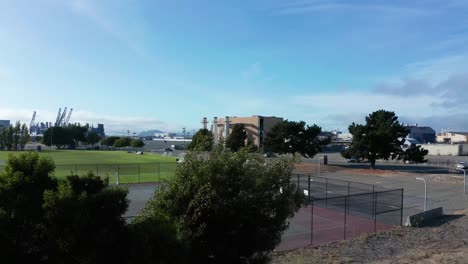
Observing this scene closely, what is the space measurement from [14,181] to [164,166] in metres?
59.8

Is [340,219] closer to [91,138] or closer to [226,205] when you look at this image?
[226,205]

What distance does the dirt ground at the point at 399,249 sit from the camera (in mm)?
16172

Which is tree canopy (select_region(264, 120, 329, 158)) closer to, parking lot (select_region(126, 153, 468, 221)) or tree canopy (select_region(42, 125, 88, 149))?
parking lot (select_region(126, 153, 468, 221))

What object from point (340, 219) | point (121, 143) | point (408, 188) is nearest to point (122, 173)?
point (340, 219)

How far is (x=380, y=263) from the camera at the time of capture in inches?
620

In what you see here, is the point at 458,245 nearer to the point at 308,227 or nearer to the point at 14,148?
the point at 308,227

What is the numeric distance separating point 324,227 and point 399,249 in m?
6.16

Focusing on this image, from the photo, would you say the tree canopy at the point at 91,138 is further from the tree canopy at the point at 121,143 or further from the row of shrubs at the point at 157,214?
the row of shrubs at the point at 157,214

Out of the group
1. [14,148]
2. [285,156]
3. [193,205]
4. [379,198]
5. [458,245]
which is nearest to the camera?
[193,205]

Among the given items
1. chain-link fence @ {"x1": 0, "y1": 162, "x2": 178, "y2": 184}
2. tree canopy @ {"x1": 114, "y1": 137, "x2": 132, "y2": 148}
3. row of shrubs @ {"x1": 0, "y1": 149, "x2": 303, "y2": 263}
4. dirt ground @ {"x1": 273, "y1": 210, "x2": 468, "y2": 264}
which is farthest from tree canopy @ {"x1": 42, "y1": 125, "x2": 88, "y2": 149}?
row of shrubs @ {"x1": 0, "y1": 149, "x2": 303, "y2": 263}

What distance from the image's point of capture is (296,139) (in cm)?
7431

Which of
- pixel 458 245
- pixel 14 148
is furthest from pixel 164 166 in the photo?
pixel 14 148

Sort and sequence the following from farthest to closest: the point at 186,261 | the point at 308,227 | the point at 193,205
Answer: the point at 308,227 < the point at 193,205 < the point at 186,261

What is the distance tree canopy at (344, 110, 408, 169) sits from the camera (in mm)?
66625
